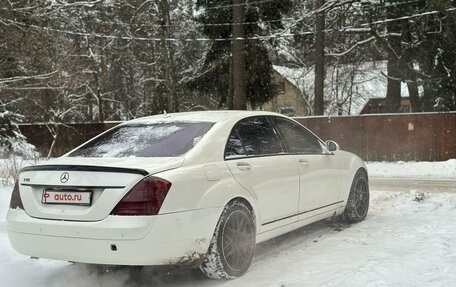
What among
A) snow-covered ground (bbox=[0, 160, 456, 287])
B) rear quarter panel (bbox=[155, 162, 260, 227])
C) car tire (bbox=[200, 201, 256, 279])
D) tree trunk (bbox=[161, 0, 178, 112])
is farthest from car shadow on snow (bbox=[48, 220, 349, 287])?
tree trunk (bbox=[161, 0, 178, 112])

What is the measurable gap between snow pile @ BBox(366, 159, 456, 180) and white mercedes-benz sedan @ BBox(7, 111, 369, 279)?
1028 cm

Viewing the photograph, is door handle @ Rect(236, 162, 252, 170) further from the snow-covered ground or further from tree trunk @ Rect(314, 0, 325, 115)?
tree trunk @ Rect(314, 0, 325, 115)

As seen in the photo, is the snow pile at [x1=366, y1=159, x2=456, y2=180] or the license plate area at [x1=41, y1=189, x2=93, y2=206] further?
the snow pile at [x1=366, y1=159, x2=456, y2=180]

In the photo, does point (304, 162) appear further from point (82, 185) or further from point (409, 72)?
point (409, 72)

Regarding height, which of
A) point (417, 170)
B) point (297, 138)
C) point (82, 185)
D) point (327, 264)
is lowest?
point (417, 170)

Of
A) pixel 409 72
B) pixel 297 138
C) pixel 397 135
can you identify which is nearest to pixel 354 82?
pixel 409 72

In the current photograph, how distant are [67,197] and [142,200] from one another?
67 centimetres

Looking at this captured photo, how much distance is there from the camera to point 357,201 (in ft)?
22.9

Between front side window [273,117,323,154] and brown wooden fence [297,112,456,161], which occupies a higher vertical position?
front side window [273,117,323,154]

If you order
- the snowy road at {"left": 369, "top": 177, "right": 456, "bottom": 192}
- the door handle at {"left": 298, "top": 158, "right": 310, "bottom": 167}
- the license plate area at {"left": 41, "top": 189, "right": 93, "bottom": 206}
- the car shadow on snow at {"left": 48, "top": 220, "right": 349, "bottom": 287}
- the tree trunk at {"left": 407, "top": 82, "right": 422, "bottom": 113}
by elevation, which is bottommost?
the snowy road at {"left": 369, "top": 177, "right": 456, "bottom": 192}

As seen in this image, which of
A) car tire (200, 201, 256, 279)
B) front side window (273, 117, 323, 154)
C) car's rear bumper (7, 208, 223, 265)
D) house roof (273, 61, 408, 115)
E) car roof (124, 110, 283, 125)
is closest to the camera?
car's rear bumper (7, 208, 223, 265)

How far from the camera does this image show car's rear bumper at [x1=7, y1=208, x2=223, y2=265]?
4031 mm

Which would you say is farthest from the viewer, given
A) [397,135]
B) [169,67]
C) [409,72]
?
[169,67]

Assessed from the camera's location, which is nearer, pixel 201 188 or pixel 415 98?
pixel 201 188
